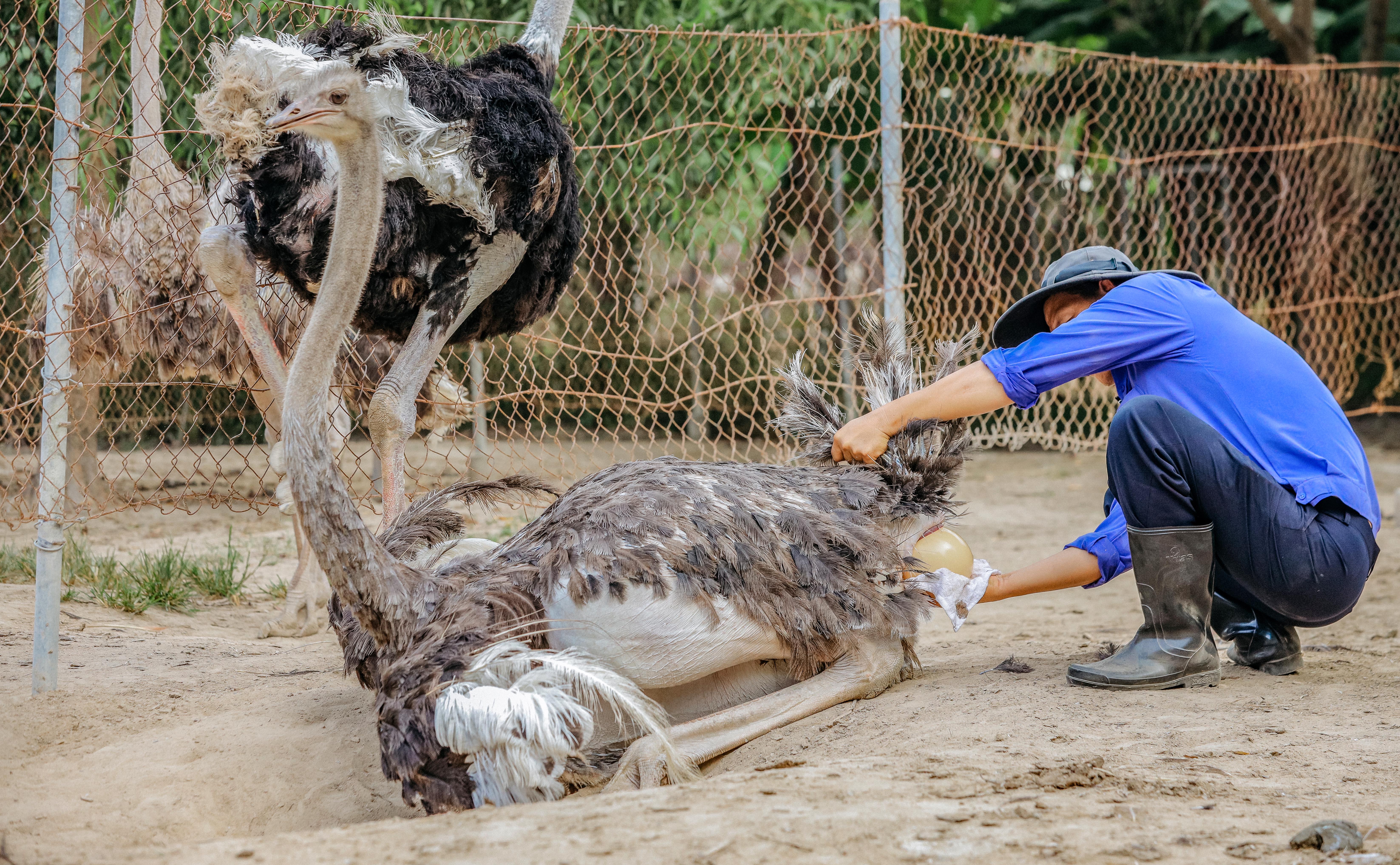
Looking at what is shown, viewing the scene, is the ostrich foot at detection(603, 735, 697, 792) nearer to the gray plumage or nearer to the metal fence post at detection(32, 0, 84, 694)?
the gray plumage

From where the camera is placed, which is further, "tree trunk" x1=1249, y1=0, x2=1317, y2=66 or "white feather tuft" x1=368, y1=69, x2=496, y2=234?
"tree trunk" x1=1249, y1=0, x2=1317, y2=66

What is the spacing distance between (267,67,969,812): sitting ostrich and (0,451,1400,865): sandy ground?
14 centimetres

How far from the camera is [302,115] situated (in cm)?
250

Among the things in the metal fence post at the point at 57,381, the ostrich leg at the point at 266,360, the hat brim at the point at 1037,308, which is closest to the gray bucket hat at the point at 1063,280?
the hat brim at the point at 1037,308

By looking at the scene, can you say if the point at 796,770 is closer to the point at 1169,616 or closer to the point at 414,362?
the point at 1169,616

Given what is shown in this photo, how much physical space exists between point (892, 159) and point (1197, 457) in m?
2.71

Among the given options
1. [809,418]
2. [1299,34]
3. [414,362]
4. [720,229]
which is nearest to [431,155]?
[414,362]

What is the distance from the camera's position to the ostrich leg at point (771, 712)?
2.66 meters

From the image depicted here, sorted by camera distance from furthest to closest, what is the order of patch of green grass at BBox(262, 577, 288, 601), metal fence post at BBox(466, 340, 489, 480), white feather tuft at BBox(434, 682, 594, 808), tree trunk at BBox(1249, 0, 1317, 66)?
1. tree trunk at BBox(1249, 0, 1317, 66)
2. metal fence post at BBox(466, 340, 489, 480)
3. patch of green grass at BBox(262, 577, 288, 601)
4. white feather tuft at BBox(434, 682, 594, 808)

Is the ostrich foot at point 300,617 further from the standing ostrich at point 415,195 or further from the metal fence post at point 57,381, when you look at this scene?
the metal fence post at point 57,381

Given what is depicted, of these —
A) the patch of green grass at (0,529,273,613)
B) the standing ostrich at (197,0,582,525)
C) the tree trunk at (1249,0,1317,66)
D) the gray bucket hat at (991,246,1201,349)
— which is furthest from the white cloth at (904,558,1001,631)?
the tree trunk at (1249,0,1317,66)

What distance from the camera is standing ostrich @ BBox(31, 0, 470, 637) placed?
14.1ft

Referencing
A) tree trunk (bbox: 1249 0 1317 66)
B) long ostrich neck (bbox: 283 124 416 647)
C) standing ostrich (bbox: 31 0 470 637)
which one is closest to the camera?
long ostrich neck (bbox: 283 124 416 647)

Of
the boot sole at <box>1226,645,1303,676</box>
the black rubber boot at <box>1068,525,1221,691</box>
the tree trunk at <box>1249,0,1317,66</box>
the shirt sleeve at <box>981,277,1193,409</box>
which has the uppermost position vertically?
the tree trunk at <box>1249,0,1317,66</box>
